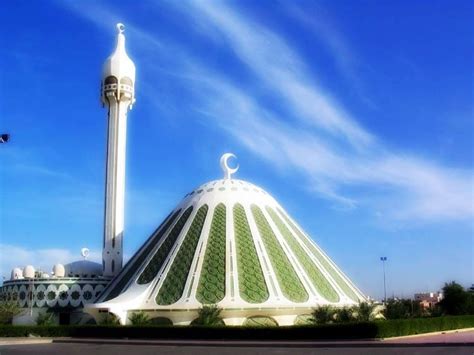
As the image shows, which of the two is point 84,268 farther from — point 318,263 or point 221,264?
point 318,263

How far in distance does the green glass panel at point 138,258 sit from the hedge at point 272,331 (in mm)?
7044

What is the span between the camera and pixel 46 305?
43.6m

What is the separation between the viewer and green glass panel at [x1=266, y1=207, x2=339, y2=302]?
36000mm

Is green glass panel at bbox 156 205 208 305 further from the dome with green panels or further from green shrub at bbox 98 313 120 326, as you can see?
green shrub at bbox 98 313 120 326

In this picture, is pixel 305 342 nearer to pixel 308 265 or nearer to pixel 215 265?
pixel 215 265

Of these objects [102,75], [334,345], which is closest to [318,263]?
[334,345]

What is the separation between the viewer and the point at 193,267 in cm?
3619

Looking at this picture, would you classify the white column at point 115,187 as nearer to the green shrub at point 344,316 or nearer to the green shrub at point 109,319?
the green shrub at point 109,319

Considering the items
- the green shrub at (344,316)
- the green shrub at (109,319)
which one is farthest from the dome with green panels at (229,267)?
the green shrub at (344,316)

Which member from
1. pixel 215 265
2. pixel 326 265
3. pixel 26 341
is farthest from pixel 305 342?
pixel 326 265

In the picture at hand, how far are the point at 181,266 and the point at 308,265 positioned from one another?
8.47 meters

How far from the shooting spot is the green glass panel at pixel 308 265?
36.0m

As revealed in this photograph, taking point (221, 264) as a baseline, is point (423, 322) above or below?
below

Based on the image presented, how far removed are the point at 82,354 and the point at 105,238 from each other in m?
26.3
